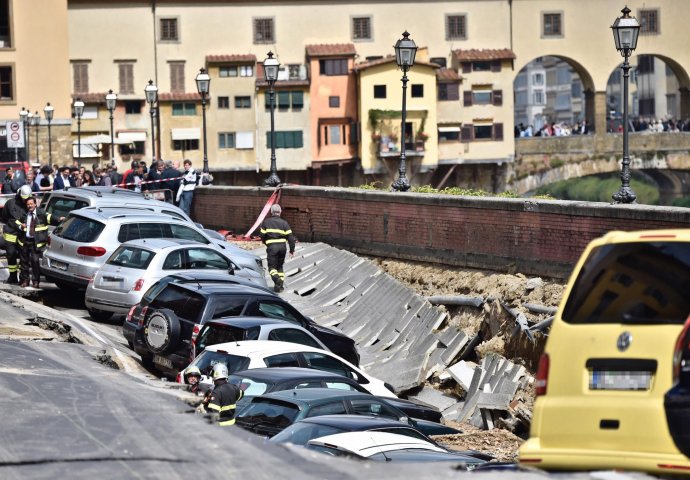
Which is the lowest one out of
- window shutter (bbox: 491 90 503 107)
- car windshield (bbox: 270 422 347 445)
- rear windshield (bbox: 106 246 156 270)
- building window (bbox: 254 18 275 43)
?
car windshield (bbox: 270 422 347 445)

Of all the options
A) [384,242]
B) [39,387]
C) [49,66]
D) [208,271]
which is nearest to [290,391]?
[39,387]

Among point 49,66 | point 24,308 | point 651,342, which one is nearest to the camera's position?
point 651,342

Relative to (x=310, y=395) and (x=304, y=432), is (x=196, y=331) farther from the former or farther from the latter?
(x=304, y=432)

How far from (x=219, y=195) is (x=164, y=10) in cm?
5056

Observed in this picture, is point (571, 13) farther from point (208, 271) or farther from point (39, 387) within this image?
point (39, 387)

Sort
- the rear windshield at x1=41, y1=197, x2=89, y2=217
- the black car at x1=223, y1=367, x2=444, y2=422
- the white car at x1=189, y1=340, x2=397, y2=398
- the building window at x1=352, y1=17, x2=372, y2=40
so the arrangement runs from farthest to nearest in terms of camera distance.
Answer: the building window at x1=352, y1=17, x2=372, y2=40
the rear windshield at x1=41, y1=197, x2=89, y2=217
the white car at x1=189, y1=340, x2=397, y2=398
the black car at x1=223, y1=367, x2=444, y2=422

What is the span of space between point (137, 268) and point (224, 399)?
8499 mm

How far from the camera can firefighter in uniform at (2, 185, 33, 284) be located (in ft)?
82.2

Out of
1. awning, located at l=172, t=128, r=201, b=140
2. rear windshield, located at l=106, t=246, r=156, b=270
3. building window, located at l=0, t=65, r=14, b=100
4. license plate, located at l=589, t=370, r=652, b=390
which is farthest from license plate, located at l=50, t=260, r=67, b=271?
awning, located at l=172, t=128, r=201, b=140

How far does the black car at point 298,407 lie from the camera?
44.4ft

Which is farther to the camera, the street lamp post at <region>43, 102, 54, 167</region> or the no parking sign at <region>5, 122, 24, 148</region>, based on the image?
the street lamp post at <region>43, 102, 54, 167</region>

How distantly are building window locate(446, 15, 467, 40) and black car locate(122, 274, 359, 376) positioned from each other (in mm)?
70342

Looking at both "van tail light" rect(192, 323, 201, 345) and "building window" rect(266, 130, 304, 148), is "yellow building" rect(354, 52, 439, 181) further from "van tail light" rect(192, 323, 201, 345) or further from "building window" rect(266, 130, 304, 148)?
"van tail light" rect(192, 323, 201, 345)

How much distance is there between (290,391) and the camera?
46.9 ft
